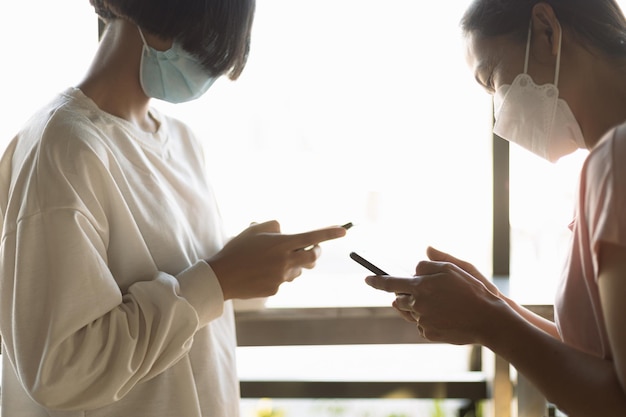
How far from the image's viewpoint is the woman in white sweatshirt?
3.42ft

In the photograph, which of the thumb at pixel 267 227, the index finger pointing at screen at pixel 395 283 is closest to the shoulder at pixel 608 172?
the index finger pointing at screen at pixel 395 283

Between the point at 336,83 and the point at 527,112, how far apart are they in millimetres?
950

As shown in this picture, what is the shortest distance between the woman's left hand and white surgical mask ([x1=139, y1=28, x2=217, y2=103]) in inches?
20.2

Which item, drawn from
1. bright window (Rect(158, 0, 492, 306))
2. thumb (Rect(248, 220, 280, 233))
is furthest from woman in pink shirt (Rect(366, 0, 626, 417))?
bright window (Rect(158, 0, 492, 306))

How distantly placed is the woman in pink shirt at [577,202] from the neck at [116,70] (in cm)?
57

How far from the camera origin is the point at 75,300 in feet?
3.39

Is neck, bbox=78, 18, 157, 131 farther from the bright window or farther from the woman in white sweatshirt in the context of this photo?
the bright window

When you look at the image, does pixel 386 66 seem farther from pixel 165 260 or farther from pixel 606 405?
pixel 606 405

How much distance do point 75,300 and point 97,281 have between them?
0.04m

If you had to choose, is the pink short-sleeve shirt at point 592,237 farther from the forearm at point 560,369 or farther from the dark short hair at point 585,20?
the dark short hair at point 585,20

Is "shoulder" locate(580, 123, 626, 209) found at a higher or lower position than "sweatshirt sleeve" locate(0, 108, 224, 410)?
higher

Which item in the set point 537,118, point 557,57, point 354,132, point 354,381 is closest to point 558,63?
point 557,57

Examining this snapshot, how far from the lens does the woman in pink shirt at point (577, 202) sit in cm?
85

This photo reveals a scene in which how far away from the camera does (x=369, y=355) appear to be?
2213 mm
